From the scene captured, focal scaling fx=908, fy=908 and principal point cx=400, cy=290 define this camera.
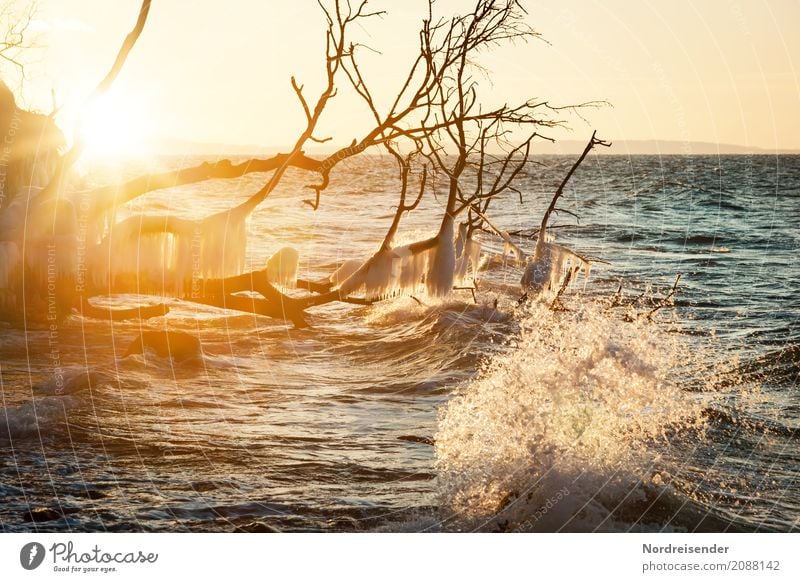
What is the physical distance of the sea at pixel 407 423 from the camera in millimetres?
7531

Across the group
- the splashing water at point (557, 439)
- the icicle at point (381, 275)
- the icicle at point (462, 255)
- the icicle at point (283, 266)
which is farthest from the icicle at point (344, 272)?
the splashing water at point (557, 439)

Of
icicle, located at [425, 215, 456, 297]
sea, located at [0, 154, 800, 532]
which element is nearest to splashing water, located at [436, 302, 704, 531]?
sea, located at [0, 154, 800, 532]

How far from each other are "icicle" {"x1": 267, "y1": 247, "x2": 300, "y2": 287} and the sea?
1234 millimetres

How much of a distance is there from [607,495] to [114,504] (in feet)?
13.5

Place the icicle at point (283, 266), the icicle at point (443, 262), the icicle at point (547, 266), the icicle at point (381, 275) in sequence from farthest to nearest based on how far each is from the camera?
the icicle at point (547, 266), the icicle at point (283, 266), the icicle at point (381, 275), the icicle at point (443, 262)

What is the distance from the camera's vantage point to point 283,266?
12.3 m

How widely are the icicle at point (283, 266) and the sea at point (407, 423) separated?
48.6 inches

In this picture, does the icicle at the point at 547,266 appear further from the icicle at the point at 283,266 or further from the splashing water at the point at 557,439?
the icicle at the point at 283,266

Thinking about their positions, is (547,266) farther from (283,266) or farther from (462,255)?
(283,266)

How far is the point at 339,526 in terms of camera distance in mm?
7215

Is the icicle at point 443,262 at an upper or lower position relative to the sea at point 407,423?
upper

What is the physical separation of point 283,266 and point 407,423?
3.38 metres

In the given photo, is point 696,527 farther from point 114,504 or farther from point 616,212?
point 616,212

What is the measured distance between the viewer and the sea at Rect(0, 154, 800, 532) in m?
7.53
